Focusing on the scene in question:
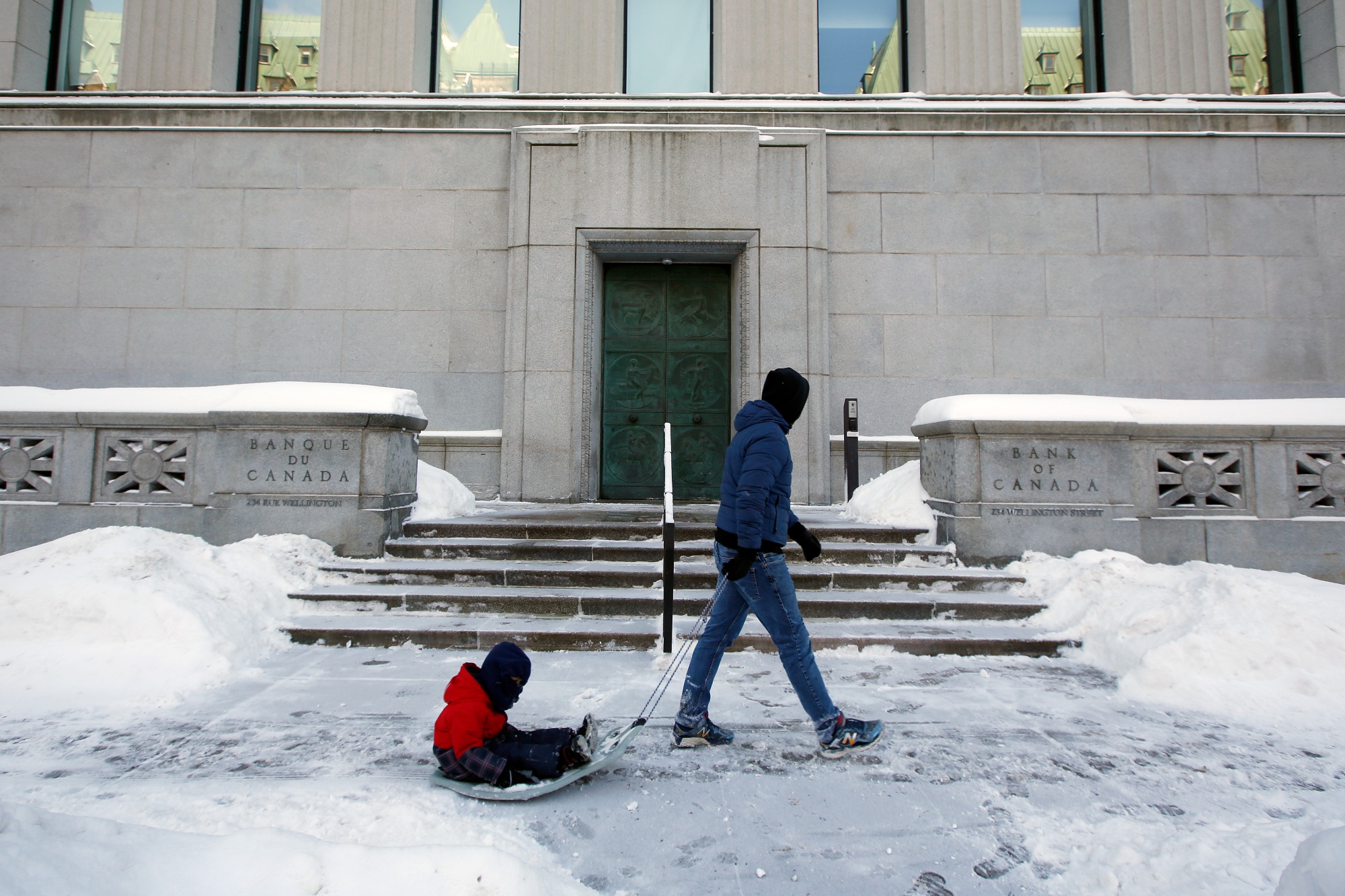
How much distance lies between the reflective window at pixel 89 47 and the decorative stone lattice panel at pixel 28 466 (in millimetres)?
8262

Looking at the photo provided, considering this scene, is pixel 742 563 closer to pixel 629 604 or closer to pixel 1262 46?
pixel 629 604

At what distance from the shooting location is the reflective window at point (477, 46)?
40.0ft

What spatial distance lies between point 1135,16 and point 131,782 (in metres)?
15.0

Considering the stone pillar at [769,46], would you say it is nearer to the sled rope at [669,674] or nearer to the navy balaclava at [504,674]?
the sled rope at [669,674]

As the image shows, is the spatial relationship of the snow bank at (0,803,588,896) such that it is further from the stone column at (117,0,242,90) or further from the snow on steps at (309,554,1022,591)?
the stone column at (117,0,242,90)

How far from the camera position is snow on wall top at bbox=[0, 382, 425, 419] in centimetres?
696

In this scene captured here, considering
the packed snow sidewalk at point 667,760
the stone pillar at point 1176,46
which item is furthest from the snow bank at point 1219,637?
the stone pillar at point 1176,46

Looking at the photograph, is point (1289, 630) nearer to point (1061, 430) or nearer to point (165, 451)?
point (1061, 430)

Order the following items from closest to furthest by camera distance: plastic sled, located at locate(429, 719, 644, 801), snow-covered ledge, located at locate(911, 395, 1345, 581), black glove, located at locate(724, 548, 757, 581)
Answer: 1. plastic sled, located at locate(429, 719, 644, 801)
2. black glove, located at locate(724, 548, 757, 581)
3. snow-covered ledge, located at locate(911, 395, 1345, 581)

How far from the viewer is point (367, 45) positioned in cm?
1155

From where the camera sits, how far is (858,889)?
2594 mm

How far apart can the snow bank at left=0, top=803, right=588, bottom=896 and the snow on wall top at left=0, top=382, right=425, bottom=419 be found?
4.85 meters

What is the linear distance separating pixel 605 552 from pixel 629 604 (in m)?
1.04

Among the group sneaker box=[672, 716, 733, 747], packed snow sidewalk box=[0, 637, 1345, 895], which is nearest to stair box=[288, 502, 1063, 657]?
packed snow sidewalk box=[0, 637, 1345, 895]
